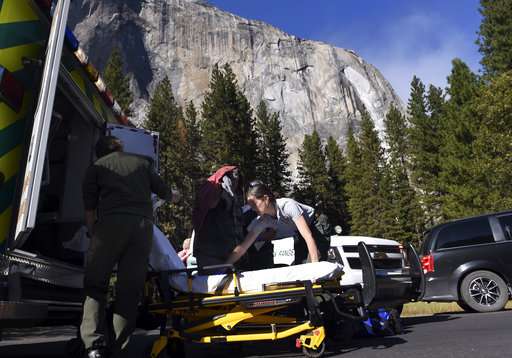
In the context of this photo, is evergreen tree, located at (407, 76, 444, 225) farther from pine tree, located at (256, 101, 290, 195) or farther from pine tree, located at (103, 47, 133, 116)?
pine tree, located at (103, 47, 133, 116)

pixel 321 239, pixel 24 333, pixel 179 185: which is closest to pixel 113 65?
pixel 179 185

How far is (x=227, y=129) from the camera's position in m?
36.8

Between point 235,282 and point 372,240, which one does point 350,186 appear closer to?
point 372,240

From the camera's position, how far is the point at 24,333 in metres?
8.27

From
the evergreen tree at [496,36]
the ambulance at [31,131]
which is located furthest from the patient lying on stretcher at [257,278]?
the evergreen tree at [496,36]

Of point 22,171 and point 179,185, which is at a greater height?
point 179,185

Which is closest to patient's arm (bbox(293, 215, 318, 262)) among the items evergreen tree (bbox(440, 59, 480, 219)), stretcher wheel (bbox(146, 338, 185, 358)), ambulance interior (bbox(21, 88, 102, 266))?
stretcher wheel (bbox(146, 338, 185, 358))

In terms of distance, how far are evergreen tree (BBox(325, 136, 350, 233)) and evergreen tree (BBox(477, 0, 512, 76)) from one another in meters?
23.7

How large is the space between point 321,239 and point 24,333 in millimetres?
5967

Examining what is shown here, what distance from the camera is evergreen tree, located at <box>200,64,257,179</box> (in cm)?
3599

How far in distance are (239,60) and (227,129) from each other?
5758 cm

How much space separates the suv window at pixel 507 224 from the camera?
8414 mm

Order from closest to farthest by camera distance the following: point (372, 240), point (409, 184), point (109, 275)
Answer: point (109, 275), point (372, 240), point (409, 184)

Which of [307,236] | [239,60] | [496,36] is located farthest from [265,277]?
[239,60]
